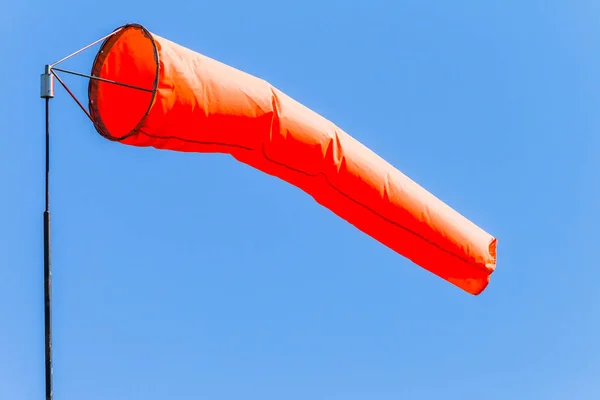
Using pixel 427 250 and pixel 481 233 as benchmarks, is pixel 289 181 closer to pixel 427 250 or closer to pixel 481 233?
pixel 427 250

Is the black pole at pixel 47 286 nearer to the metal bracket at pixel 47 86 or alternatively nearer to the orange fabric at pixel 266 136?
the metal bracket at pixel 47 86

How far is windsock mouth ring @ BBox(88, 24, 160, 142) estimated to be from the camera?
777cm

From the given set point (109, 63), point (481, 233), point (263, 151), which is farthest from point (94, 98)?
point (481, 233)

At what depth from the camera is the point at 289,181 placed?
8281mm

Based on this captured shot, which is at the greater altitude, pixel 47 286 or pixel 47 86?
pixel 47 86

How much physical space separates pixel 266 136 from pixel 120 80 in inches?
52.1

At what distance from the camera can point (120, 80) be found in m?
7.98

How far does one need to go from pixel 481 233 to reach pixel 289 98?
2.80 meters

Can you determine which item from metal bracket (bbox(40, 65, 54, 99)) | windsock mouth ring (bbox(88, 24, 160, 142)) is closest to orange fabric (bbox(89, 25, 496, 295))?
windsock mouth ring (bbox(88, 24, 160, 142))

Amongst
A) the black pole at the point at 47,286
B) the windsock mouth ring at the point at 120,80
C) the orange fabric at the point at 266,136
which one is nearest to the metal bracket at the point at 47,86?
the black pole at the point at 47,286

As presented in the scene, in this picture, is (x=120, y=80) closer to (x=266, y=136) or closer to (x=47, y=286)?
(x=266, y=136)

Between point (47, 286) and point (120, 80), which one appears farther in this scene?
point (120, 80)

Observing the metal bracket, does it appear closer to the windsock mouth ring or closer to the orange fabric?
the orange fabric

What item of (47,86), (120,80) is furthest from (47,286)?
(120,80)
